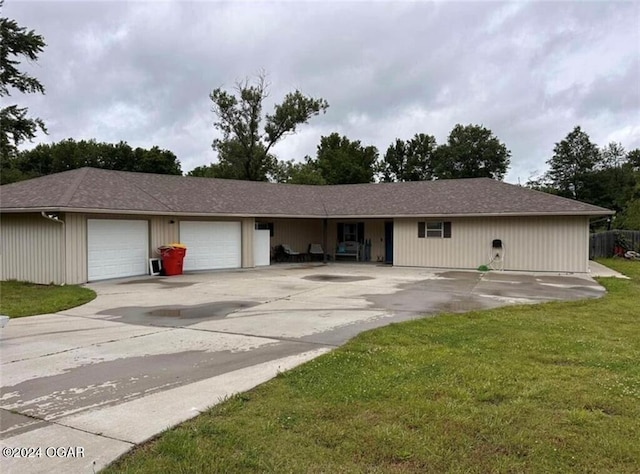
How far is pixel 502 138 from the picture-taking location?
5012 cm

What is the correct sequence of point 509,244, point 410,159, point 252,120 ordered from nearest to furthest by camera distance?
point 509,244 < point 252,120 < point 410,159

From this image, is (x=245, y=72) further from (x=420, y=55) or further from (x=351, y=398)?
(x=351, y=398)

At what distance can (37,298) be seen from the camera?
11.2 metres

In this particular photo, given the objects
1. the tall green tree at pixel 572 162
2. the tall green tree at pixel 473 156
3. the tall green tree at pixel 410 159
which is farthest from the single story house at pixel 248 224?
the tall green tree at pixel 572 162

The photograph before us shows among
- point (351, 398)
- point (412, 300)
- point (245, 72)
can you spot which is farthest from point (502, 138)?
point (351, 398)

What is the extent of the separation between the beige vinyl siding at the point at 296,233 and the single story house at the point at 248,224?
6 cm

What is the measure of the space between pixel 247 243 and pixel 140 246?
471cm

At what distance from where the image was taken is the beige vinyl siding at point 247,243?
19.9 m

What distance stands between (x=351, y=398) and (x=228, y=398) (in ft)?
3.79

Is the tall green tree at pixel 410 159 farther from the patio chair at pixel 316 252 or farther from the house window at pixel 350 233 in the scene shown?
the patio chair at pixel 316 252

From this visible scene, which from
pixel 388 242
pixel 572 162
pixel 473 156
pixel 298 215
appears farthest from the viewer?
pixel 572 162

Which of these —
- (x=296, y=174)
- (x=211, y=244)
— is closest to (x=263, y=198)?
(x=211, y=244)

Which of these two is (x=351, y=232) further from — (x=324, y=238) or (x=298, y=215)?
(x=298, y=215)

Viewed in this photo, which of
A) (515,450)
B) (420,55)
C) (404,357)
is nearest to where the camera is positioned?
(515,450)
